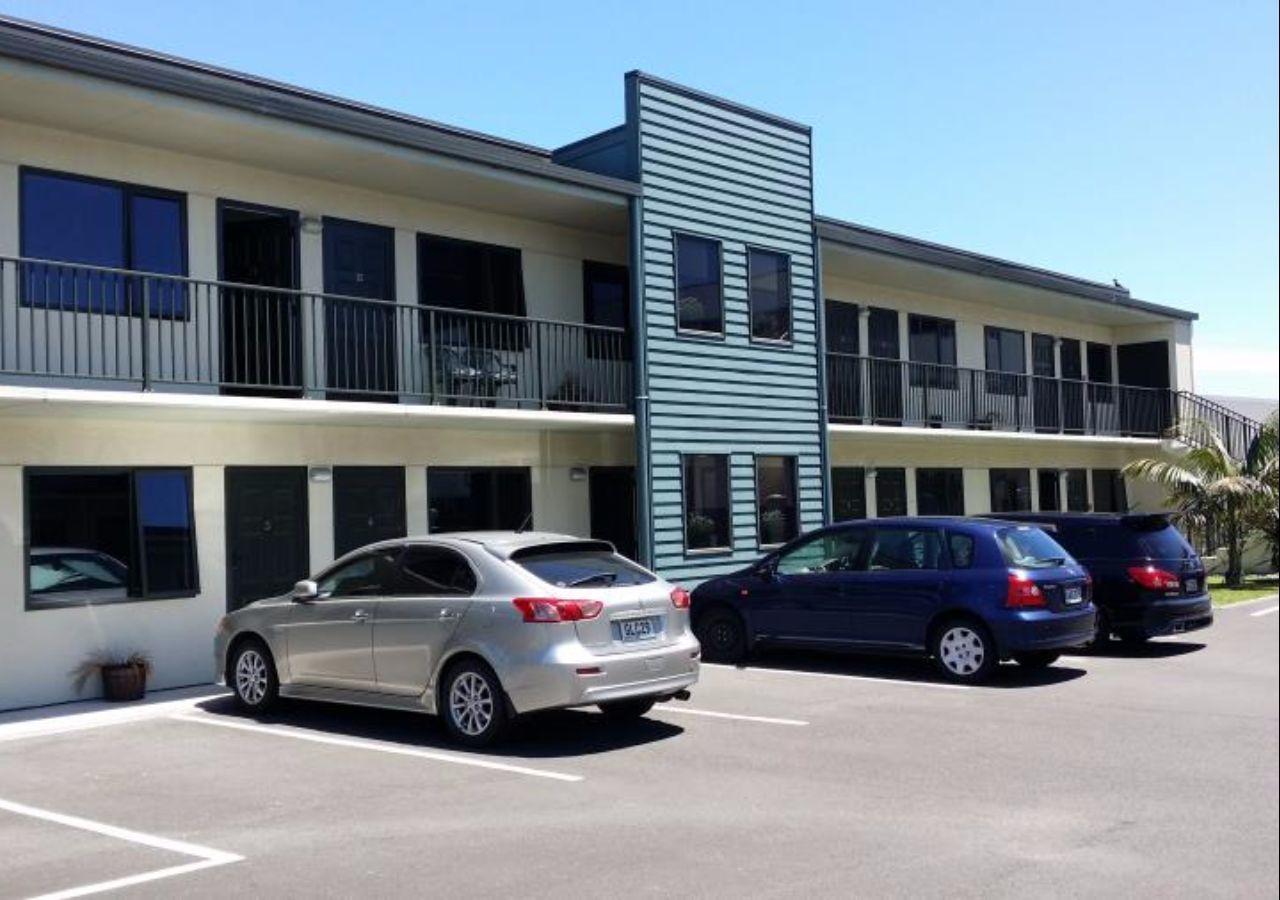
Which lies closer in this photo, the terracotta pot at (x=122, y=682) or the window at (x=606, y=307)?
the terracotta pot at (x=122, y=682)

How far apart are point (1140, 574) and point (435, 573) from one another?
27.3 feet

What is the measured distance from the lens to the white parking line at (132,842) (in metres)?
5.89

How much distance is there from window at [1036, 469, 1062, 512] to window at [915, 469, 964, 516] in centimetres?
345

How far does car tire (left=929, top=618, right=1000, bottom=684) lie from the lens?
11742 mm

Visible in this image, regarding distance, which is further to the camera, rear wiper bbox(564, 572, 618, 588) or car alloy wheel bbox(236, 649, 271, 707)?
car alloy wheel bbox(236, 649, 271, 707)

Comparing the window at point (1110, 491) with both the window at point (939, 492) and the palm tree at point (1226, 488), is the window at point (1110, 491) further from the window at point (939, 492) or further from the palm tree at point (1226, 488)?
the window at point (939, 492)

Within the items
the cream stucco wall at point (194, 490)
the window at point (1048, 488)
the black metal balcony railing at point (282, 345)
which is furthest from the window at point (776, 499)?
the window at point (1048, 488)

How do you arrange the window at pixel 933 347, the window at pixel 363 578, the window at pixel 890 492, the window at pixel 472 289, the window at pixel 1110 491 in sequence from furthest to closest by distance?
the window at pixel 1110 491
the window at pixel 933 347
the window at pixel 890 492
the window at pixel 472 289
the window at pixel 363 578

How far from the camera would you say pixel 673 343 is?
16.1 m

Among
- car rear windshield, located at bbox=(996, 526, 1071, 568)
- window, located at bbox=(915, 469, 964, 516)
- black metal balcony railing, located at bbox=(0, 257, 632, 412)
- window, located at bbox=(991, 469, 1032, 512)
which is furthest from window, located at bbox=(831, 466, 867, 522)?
car rear windshield, located at bbox=(996, 526, 1071, 568)

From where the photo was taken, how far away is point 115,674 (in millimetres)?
11742

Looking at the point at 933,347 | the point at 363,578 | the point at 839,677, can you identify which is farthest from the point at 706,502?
the point at 933,347

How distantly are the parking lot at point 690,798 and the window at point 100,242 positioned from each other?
13.3ft

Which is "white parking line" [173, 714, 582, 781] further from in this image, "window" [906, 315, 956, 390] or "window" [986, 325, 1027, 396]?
"window" [986, 325, 1027, 396]
